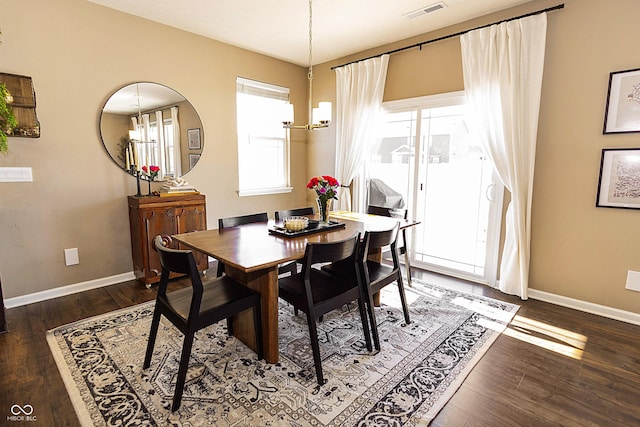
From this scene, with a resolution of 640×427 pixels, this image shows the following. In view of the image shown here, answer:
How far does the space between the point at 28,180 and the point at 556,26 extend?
4.83 meters

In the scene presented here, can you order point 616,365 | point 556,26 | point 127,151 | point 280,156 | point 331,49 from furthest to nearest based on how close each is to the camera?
1. point 280,156
2. point 331,49
3. point 127,151
4. point 556,26
5. point 616,365

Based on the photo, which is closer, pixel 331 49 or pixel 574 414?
pixel 574 414

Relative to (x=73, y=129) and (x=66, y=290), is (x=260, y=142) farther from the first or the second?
(x=66, y=290)

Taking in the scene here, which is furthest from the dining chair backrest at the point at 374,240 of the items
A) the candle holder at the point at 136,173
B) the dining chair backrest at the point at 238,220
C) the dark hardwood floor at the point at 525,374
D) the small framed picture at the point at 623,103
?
the candle holder at the point at 136,173

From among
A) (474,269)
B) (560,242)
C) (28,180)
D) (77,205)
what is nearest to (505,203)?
(560,242)

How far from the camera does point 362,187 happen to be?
448cm

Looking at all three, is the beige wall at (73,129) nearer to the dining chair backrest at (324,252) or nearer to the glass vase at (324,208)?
the glass vase at (324,208)

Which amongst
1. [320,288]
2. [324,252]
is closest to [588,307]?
[320,288]

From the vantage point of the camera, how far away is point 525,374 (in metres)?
2.02

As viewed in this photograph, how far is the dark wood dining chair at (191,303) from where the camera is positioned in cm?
170

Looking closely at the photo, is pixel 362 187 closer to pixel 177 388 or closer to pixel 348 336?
pixel 348 336

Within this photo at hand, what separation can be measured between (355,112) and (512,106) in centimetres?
188

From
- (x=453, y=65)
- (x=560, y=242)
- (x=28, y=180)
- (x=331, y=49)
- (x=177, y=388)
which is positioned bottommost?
(x=177, y=388)

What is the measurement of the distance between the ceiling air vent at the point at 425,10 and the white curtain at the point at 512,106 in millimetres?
447
